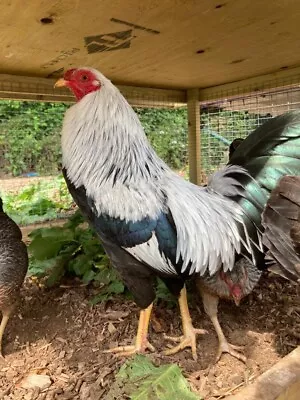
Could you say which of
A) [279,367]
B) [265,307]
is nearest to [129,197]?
[279,367]

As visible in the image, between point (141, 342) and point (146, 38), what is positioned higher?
point (146, 38)

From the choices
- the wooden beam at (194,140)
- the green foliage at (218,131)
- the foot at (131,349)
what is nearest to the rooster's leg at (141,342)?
the foot at (131,349)

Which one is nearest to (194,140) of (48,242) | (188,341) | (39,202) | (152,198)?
(39,202)

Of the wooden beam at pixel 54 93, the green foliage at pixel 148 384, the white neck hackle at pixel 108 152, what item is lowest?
the green foliage at pixel 148 384

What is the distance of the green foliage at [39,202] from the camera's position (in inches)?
159

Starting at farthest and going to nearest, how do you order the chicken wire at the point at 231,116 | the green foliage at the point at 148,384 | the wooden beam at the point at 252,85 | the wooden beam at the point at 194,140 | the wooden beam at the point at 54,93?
the wooden beam at the point at 194,140 < the chicken wire at the point at 231,116 < the wooden beam at the point at 252,85 < the wooden beam at the point at 54,93 < the green foliage at the point at 148,384

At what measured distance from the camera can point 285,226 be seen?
1521 mm

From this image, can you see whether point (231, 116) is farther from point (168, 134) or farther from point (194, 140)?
point (168, 134)

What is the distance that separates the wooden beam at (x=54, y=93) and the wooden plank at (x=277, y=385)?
2.50 metres

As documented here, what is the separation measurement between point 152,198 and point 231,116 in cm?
285

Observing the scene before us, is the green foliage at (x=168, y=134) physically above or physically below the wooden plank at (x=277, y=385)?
above

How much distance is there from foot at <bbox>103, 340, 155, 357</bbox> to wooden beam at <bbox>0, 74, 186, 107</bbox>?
1.96 m

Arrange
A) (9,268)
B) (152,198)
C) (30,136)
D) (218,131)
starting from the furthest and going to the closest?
(30,136), (218,131), (9,268), (152,198)

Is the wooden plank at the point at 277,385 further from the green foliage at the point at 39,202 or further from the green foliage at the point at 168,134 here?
the green foliage at the point at 168,134
